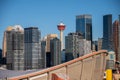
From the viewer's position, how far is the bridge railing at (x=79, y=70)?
67.8ft

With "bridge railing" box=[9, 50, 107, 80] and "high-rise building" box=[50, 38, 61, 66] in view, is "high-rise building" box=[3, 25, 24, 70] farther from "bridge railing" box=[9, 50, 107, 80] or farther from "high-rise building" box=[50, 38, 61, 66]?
"bridge railing" box=[9, 50, 107, 80]

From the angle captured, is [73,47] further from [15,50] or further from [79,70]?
[79,70]

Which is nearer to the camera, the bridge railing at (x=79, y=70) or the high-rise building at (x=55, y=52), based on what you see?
the bridge railing at (x=79, y=70)

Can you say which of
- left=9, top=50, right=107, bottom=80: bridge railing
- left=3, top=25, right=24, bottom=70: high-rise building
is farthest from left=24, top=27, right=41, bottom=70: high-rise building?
left=9, top=50, right=107, bottom=80: bridge railing

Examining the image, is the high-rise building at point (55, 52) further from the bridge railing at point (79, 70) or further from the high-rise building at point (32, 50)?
the bridge railing at point (79, 70)

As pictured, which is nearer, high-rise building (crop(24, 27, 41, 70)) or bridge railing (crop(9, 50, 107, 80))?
bridge railing (crop(9, 50, 107, 80))

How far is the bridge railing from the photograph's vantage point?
67.8 ft

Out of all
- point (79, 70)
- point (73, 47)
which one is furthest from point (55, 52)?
point (79, 70)

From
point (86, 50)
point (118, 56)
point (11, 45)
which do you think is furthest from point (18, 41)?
point (118, 56)

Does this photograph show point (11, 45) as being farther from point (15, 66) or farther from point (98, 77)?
point (98, 77)

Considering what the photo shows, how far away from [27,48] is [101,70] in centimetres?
9088

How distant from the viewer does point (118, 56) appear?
108 metres

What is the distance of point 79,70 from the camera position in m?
22.6

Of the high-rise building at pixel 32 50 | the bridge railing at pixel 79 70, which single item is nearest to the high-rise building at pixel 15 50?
the high-rise building at pixel 32 50
